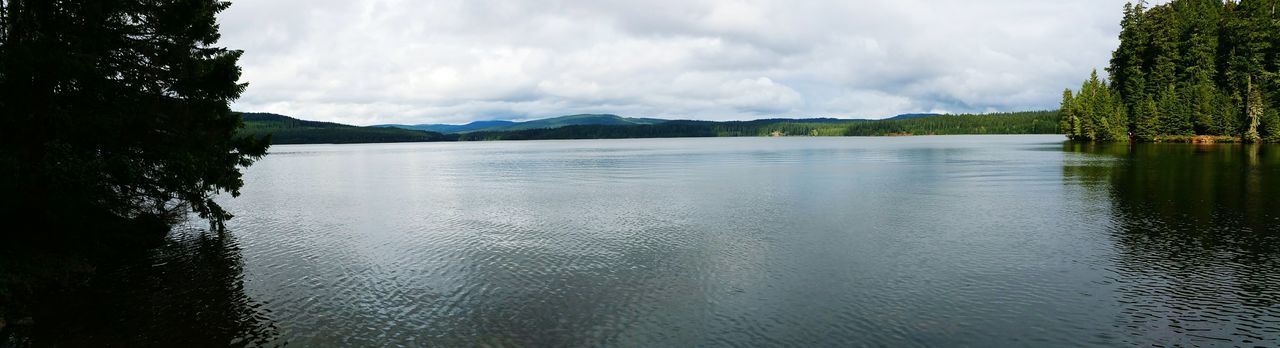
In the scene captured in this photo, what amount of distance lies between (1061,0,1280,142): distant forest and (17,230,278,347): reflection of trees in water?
13214 cm

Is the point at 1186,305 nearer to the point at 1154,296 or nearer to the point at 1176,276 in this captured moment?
the point at 1154,296

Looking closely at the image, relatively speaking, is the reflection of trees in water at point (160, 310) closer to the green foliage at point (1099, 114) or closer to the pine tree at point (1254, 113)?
the pine tree at point (1254, 113)

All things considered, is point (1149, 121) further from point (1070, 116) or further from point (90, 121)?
point (90, 121)

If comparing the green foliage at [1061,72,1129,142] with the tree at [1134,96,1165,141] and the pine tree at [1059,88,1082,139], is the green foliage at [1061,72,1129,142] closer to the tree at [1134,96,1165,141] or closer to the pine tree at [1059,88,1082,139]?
the pine tree at [1059,88,1082,139]

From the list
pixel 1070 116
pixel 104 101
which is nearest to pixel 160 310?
pixel 104 101

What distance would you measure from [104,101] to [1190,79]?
149563mm

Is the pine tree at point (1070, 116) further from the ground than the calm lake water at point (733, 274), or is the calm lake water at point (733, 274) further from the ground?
the pine tree at point (1070, 116)

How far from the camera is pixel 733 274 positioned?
22.0 metres

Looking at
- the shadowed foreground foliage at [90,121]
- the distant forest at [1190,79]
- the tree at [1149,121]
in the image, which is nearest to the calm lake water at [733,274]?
the shadowed foreground foliage at [90,121]

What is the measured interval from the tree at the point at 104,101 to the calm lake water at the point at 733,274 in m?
3.18

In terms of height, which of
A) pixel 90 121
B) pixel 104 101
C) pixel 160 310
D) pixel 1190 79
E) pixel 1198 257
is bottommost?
pixel 160 310

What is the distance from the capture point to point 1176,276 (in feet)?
66.2

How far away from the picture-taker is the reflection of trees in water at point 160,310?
1609 cm

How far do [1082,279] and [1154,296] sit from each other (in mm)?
2261
